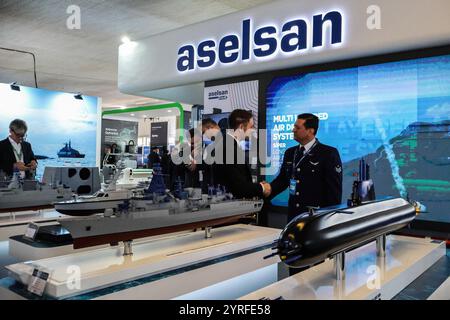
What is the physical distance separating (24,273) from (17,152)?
5.40 metres

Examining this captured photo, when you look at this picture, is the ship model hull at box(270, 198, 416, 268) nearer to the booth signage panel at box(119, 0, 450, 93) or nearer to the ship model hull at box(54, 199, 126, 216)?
the booth signage panel at box(119, 0, 450, 93)

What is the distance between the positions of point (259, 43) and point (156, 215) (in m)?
2.82

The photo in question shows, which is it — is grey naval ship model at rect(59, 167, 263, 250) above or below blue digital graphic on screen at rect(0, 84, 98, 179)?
below

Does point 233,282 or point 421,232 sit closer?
point 233,282

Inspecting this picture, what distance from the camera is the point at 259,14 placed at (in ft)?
16.3

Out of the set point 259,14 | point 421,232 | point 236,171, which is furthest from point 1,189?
point 421,232

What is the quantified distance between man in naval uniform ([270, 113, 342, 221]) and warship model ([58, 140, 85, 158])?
6814 millimetres

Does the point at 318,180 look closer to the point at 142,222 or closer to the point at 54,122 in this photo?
the point at 142,222

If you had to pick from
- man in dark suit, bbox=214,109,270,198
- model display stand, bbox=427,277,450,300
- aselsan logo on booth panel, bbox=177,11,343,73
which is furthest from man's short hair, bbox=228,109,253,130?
model display stand, bbox=427,277,450,300

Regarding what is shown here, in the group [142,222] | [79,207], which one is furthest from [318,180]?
[79,207]

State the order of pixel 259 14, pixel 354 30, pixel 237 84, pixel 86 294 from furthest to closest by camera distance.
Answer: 1. pixel 237 84
2. pixel 259 14
3. pixel 354 30
4. pixel 86 294

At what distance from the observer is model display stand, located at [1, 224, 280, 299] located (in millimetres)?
2152

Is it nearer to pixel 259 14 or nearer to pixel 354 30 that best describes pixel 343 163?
pixel 354 30

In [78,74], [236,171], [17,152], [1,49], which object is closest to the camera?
[236,171]
